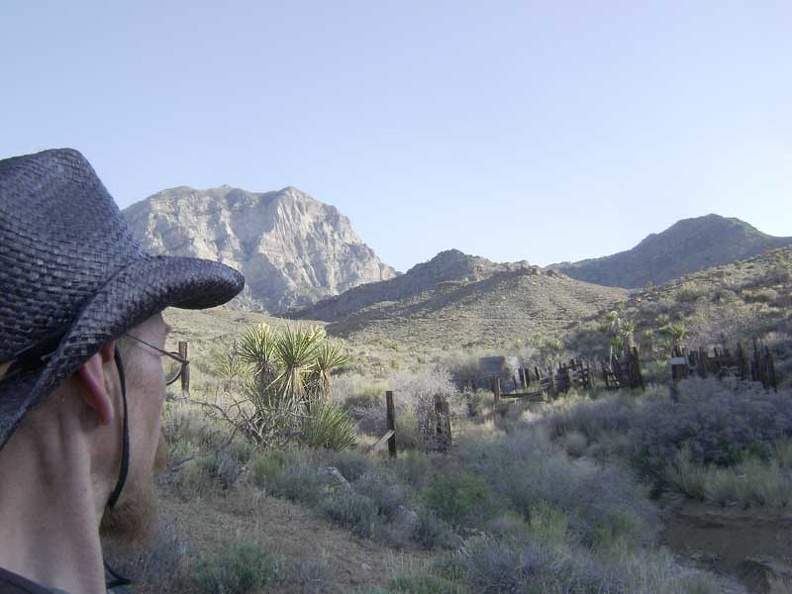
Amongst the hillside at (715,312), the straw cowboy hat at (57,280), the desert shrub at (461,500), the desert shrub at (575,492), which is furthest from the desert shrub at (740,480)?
the straw cowboy hat at (57,280)

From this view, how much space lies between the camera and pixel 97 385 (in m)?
1.48

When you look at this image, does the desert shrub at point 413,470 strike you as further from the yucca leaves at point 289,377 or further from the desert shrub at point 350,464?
the yucca leaves at point 289,377

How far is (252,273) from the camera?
5842 inches

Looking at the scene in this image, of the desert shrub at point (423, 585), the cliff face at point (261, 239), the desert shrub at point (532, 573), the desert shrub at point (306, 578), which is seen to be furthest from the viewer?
the cliff face at point (261, 239)

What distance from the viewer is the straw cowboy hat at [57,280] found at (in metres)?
1.36

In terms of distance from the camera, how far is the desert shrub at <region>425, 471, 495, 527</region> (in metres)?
9.88

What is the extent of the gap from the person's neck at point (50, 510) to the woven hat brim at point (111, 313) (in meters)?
0.13

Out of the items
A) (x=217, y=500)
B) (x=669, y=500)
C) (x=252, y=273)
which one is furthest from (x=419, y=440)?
(x=252, y=273)

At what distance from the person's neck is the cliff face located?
120614 millimetres

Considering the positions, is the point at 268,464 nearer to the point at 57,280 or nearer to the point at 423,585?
the point at 423,585

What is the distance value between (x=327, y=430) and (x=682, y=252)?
73.0 m

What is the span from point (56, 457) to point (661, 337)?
3285cm

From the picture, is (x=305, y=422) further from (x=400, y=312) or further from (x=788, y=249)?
(x=400, y=312)

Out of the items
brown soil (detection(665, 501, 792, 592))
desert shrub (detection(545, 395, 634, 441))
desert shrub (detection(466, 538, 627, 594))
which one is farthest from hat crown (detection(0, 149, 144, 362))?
desert shrub (detection(545, 395, 634, 441))
